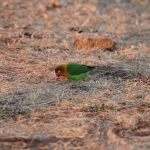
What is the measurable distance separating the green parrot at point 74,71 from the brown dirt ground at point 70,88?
0.33 ft

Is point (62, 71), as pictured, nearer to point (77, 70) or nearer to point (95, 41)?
point (77, 70)

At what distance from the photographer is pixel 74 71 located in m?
5.09

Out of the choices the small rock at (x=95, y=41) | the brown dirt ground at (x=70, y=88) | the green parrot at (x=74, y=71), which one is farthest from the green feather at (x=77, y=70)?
the small rock at (x=95, y=41)

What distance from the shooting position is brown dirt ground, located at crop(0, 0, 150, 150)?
3877 mm

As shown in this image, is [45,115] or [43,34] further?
[43,34]

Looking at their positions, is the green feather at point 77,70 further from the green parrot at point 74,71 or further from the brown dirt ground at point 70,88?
the brown dirt ground at point 70,88

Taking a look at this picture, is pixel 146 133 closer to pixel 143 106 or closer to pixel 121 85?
pixel 143 106

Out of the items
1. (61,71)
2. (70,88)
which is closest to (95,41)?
(61,71)

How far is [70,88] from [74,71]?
183 millimetres

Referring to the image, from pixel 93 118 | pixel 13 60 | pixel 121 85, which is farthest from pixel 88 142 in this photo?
pixel 13 60

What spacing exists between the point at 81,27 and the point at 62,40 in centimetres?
99

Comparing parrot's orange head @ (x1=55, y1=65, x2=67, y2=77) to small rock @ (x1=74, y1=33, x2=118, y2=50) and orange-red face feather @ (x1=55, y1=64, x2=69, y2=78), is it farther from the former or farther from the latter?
small rock @ (x1=74, y1=33, x2=118, y2=50)

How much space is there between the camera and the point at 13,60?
596 centimetres

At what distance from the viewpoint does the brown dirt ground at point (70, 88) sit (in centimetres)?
388
